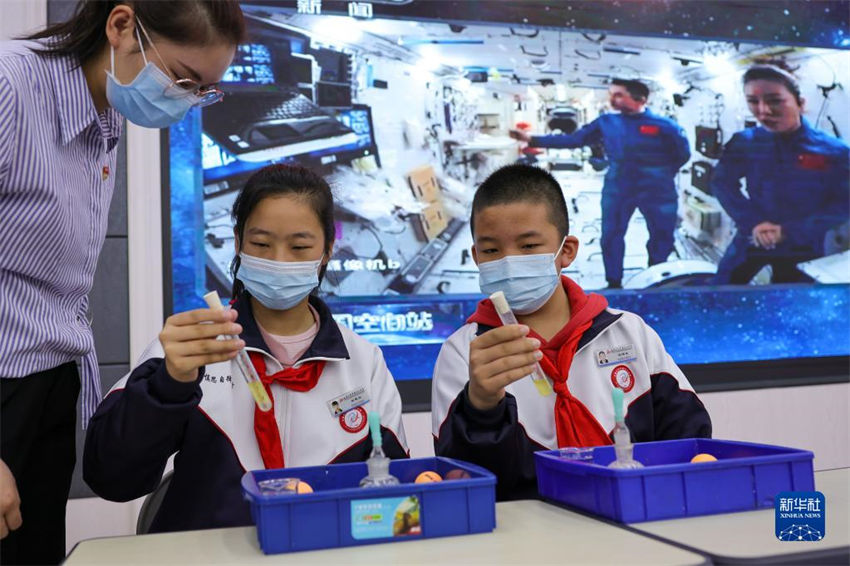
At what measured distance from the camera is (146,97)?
1.37 m

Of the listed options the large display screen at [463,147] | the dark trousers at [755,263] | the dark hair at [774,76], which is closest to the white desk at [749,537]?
the large display screen at [463,147]

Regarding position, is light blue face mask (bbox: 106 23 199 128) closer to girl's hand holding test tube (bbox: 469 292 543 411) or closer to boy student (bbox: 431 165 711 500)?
boy student (bbox: 431 165 711 500)

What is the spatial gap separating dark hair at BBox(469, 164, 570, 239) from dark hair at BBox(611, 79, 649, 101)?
4.73ft

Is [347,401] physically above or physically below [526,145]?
below

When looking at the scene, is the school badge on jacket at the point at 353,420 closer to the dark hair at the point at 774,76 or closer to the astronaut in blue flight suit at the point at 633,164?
the astronaut in blue flight suit at the point at 633,164

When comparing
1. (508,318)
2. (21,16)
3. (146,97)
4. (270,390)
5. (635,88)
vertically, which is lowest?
(270,390)

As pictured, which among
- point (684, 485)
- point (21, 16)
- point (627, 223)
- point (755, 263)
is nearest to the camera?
point (684, 485)

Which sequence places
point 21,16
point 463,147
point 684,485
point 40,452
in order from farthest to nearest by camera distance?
point 463,147
point 21,16
point 40,452
point 684,485

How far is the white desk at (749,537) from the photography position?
2.71 feet

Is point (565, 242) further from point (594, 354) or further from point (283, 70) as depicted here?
point (283, 70)

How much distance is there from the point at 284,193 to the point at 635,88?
1.94 meters

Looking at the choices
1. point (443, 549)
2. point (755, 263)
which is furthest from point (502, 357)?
point (755, 263)

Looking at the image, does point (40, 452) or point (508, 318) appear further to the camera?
point (40, 452)

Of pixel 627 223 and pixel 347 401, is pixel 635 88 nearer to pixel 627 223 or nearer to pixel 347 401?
pixel 627 223
